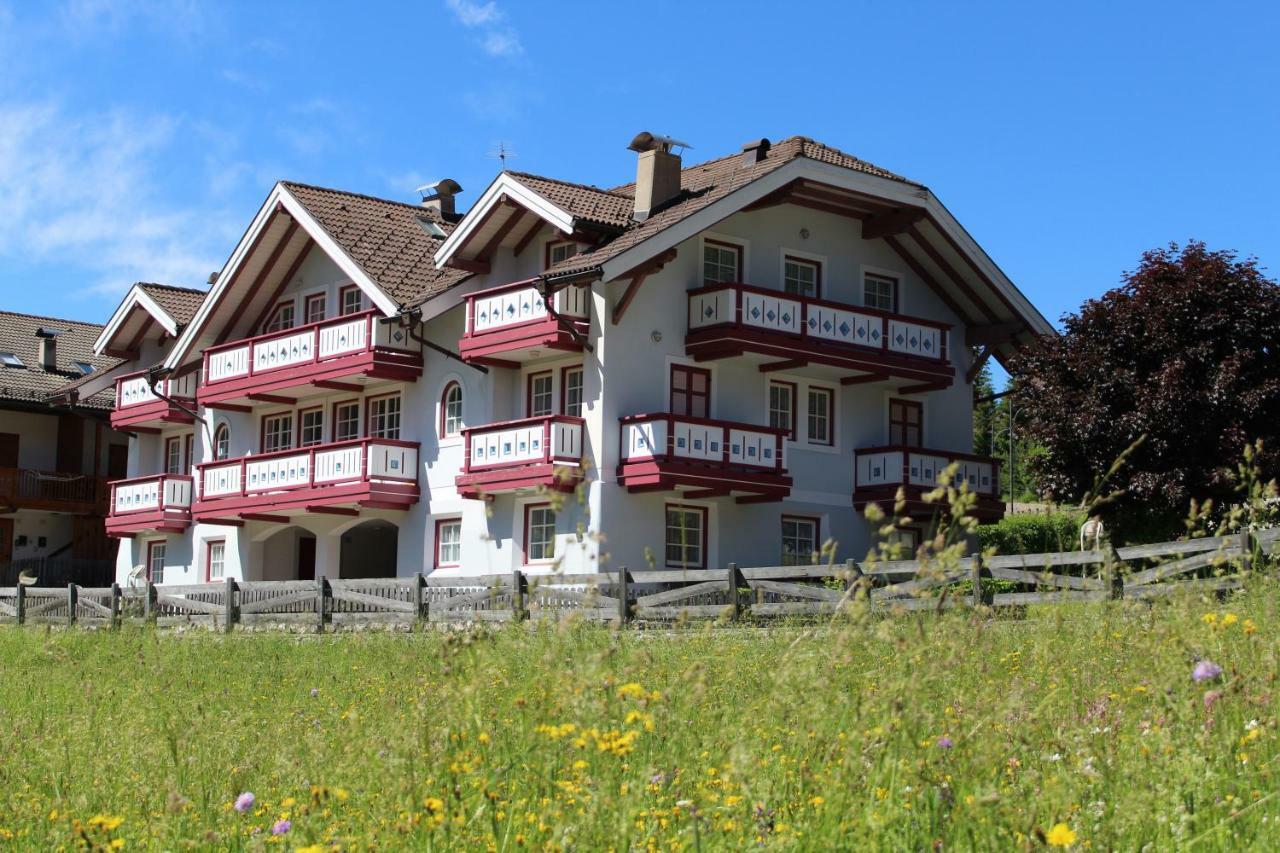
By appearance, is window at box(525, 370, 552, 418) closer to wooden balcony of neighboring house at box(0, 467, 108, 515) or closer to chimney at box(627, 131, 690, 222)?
chimney at box(627, 131, 690, 222)

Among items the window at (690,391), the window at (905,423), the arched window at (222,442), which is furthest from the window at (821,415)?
the arched window at (222,442)

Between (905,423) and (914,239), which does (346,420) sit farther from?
(914,239)

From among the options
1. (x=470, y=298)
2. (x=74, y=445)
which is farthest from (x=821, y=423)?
(x=74, y=445)

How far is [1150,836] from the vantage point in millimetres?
5258

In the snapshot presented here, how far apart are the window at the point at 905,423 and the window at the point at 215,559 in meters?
16.7

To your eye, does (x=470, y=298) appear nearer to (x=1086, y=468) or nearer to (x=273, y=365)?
(x=273, y=365)

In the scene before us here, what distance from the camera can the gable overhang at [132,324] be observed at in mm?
40969

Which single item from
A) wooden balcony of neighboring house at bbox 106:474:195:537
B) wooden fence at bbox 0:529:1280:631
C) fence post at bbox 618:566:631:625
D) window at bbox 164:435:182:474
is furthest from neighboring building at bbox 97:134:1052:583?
fence post at bbox 618:566:631:625

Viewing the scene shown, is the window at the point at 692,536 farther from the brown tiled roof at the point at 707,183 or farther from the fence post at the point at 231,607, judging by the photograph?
the fence post at the point at 231,607

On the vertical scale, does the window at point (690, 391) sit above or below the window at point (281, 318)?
below

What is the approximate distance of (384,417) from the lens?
3581 centimetres

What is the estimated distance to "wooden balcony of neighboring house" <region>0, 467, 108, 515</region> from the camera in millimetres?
45469

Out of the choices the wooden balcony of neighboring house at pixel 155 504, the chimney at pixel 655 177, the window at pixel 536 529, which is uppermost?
the chimney at pixel 655 177

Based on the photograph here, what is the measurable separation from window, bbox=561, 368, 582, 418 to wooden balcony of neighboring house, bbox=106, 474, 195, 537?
1295 centimetres
